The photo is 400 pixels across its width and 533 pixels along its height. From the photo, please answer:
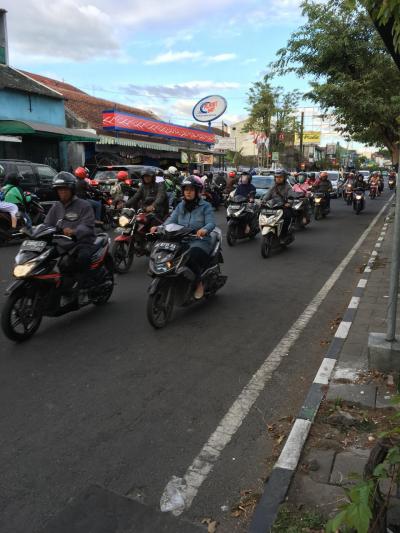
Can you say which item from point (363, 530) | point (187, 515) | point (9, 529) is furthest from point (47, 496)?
point (363, 530)

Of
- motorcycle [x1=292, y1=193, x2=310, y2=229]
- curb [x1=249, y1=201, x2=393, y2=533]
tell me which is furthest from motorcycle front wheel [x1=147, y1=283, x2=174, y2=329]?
motorcycle [x1=292, y1=193, x2=310, y2=229]

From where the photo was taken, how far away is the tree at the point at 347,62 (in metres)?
15.9

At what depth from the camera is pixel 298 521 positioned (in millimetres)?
2559

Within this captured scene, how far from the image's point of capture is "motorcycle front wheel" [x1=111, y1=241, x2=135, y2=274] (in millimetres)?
8719

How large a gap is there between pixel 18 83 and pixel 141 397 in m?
22.2

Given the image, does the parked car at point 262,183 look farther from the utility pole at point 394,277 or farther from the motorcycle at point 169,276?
the utility pole at point 394,277

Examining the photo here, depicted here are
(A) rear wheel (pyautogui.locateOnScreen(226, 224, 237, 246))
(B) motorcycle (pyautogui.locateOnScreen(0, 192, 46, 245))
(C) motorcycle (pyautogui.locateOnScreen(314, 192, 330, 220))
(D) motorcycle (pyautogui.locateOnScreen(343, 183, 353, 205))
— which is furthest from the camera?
(D) motorcycle (pyautogui.locateOnScreen(343, 183, 353, 205))

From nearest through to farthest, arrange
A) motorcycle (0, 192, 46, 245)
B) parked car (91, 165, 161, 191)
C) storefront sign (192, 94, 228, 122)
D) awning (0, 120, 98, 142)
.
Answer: motorcycle (0, 192, 46, 245) < parked car (91, 165, 161, 191) < awning (0, 120, 98, 142) < storefront sign (192, 94, 228, 122)

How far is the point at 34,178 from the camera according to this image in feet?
46.0

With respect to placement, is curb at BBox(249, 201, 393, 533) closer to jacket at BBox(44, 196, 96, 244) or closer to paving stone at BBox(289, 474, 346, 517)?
paving stone at BBox(289, 474, 346, 517)

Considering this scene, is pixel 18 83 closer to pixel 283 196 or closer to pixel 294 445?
pixel 283 196

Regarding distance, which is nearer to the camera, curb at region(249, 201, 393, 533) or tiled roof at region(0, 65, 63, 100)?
curb at region(249, 201, 393, 533)

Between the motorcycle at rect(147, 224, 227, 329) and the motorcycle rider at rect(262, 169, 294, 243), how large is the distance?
5109 mm

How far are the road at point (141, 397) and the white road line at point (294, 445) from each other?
13cm
